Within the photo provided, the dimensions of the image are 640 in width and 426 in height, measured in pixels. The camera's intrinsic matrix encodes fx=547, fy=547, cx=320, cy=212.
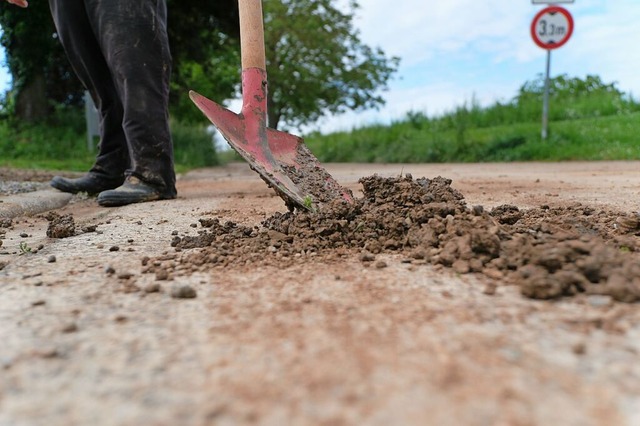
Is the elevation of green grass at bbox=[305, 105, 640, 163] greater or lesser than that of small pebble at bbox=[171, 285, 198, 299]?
greater

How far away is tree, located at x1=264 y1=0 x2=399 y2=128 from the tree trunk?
249 inches

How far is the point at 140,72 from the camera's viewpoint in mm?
3113

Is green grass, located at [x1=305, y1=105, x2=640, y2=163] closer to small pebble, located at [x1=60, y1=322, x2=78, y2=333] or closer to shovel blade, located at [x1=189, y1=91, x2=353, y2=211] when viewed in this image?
shovel blade, located at [x1=189, y1=91, x2=353, y2=211]

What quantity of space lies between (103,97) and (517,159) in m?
6.41

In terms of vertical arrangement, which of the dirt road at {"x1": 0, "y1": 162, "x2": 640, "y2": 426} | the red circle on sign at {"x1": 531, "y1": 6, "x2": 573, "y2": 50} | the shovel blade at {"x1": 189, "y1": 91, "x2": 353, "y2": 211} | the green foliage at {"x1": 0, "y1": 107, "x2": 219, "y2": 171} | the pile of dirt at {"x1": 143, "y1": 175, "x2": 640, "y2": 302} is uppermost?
the red circle on sign at {"x1": 531, "y1": 6, "x2": 573, "y2": 50}

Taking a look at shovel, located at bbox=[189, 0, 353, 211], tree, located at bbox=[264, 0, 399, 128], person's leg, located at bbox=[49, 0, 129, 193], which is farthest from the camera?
tree, located at bbox=[264, 0, 399, 128]

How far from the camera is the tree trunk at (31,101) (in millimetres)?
10297

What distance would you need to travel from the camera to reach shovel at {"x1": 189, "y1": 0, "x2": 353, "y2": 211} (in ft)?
7.10

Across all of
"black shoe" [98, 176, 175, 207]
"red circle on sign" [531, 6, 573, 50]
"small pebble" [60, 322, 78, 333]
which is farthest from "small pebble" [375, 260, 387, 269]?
"red circle on sign" [531, 6, 573, 50]

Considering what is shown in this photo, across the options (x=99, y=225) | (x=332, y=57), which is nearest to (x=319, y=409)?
(x=99, y=225)

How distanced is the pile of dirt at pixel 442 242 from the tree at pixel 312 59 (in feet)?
45.7

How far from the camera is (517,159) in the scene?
8242 mm

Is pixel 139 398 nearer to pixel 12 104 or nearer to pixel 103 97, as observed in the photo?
pixel 103 97

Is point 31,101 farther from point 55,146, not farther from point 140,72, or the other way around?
point 140,72
